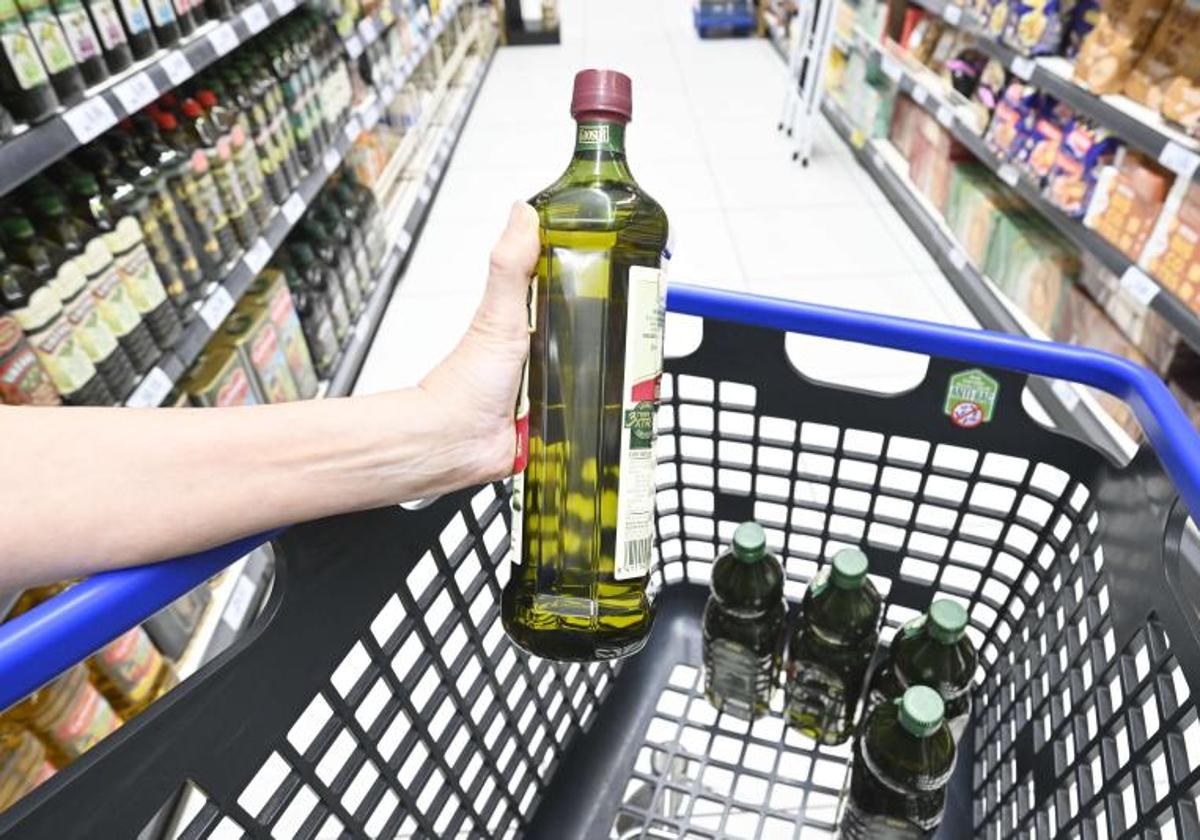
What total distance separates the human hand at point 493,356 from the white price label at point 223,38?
127 centimetres

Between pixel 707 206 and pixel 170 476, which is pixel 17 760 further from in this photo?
pixel 707 206

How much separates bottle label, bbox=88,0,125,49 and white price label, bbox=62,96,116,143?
165mm

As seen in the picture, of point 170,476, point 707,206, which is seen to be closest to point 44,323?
point 170,476

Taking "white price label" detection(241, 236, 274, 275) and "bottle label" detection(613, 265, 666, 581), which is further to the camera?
"white price label" detection(241, 236, 274, 275)

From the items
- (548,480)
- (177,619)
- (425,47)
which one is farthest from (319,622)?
(425,47)

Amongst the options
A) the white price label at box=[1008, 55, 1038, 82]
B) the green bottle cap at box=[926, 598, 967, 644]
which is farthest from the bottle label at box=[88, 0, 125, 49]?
the white price label at box=[1008, 55, 1038, 82]

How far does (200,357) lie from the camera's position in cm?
165

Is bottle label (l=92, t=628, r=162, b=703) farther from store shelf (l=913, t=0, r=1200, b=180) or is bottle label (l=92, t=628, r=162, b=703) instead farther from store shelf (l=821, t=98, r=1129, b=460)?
store shelf (l=913, t=0, r=1200, b=180)

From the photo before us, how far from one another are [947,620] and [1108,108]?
167 centimetres

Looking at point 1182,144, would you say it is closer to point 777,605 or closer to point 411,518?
point 777,605

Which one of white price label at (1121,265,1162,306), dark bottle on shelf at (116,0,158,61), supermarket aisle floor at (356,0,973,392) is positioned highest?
dark bottle on shelf at (116,0,158,61)

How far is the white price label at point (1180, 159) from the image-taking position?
5.07 ft

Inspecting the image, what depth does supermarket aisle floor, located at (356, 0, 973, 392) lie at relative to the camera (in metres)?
2.60

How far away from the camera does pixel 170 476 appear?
0.48 meters
